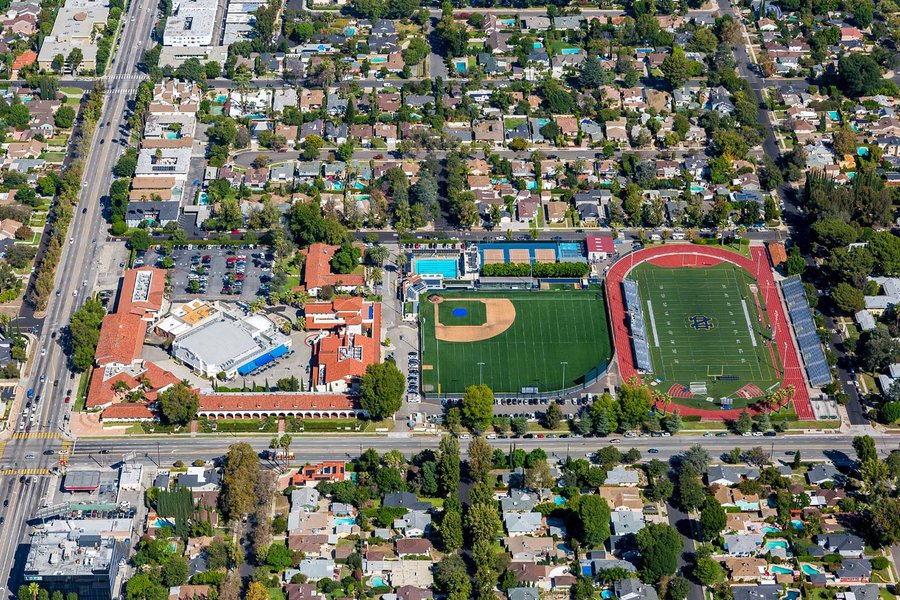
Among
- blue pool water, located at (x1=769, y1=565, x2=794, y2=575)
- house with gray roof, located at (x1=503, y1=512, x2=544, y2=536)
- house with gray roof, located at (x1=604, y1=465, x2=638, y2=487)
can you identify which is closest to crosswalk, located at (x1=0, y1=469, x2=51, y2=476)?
house with gray roof, located at (x1=503, y1=512, x2=544, y2=536)

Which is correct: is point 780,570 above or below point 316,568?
below

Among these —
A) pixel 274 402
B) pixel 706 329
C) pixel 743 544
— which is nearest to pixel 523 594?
pixel 743 544

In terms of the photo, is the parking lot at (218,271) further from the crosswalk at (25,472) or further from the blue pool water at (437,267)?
the crosswalk at (25,472)

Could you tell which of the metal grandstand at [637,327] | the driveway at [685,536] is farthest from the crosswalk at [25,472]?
the metal grandstand at [637,327]

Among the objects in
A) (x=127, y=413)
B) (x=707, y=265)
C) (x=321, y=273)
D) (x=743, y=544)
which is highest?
(x=707, y=265)

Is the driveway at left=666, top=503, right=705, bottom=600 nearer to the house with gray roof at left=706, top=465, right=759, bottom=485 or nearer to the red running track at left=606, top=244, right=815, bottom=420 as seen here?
the house with gray roof at left=706, top=465, right=759, bottom=485

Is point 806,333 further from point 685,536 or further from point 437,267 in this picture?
point 437,267
